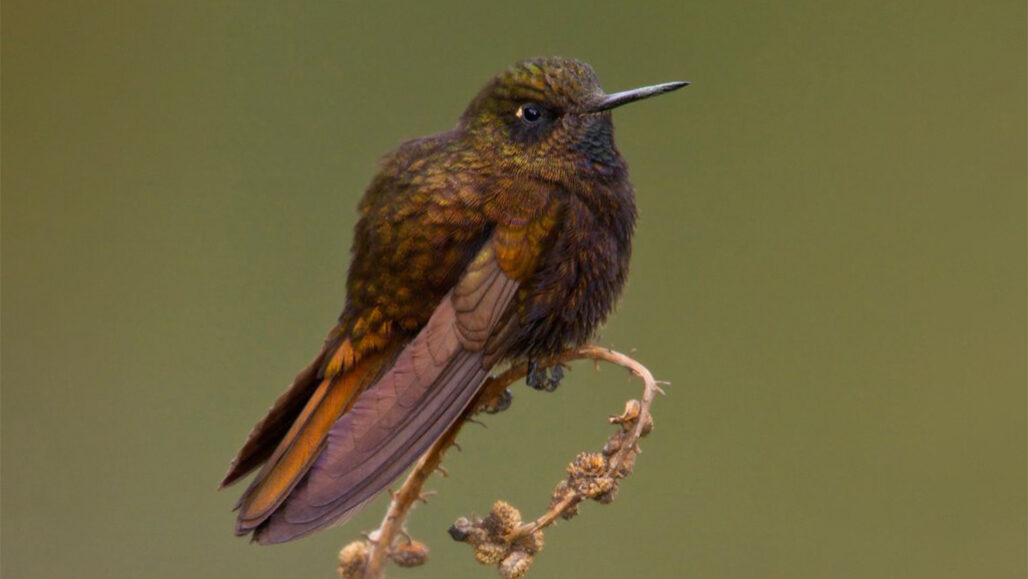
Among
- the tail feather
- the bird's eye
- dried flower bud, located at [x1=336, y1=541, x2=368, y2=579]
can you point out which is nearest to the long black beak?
the bird's eye

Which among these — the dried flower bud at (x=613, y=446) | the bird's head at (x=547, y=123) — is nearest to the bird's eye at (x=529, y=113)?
the bird's head at (x=547, y=123)

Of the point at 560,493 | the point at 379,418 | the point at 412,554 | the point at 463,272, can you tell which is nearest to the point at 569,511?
the point at 560,493

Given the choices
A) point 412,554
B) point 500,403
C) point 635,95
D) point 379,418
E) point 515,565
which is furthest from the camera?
point 500,403

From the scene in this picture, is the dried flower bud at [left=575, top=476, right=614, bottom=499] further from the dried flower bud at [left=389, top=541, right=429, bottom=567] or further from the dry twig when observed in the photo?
the dried flower bud at [left=389, top=541, right=429, bottom=567]

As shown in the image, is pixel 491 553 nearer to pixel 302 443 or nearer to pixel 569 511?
pixel 569 511

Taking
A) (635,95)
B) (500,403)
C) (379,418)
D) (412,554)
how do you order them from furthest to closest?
(500,403), (635,95), (379,418), (412,554)

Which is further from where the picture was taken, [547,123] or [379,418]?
[547,123]

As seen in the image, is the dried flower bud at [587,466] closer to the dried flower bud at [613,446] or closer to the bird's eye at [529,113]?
the dried flower bud at [613,446]
